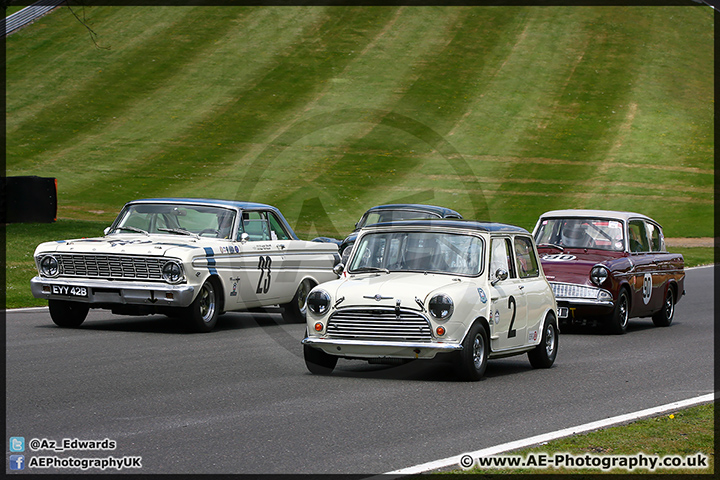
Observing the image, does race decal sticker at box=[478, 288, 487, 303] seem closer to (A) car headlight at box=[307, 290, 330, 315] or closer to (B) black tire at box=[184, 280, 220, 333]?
(A) car headlight at box=[307, 290, 330, 315]

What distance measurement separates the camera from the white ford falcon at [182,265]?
41.4 feet

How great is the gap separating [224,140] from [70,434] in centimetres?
4439

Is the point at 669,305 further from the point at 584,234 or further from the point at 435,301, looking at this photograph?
the point at 435,301

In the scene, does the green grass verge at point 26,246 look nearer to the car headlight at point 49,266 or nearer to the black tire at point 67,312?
the black tire at point 67,312

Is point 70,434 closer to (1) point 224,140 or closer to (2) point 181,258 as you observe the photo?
(2) point 181,258

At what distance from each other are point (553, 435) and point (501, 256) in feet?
11.9

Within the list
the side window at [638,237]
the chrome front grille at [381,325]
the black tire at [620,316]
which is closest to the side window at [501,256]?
the chrome front grille at [381,325]

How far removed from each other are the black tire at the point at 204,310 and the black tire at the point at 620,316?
5671 millimetres

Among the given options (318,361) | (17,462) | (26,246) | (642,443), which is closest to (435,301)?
(318,361)

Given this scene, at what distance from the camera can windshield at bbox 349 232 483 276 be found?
33.3ft

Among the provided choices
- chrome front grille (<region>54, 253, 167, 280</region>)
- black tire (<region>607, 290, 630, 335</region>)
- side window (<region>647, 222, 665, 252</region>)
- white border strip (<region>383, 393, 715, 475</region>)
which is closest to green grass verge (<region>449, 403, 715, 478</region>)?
white border strip (<region>383, 393, 715, 475</region>)

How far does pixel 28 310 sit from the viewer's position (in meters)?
15.5

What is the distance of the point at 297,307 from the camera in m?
15.2
